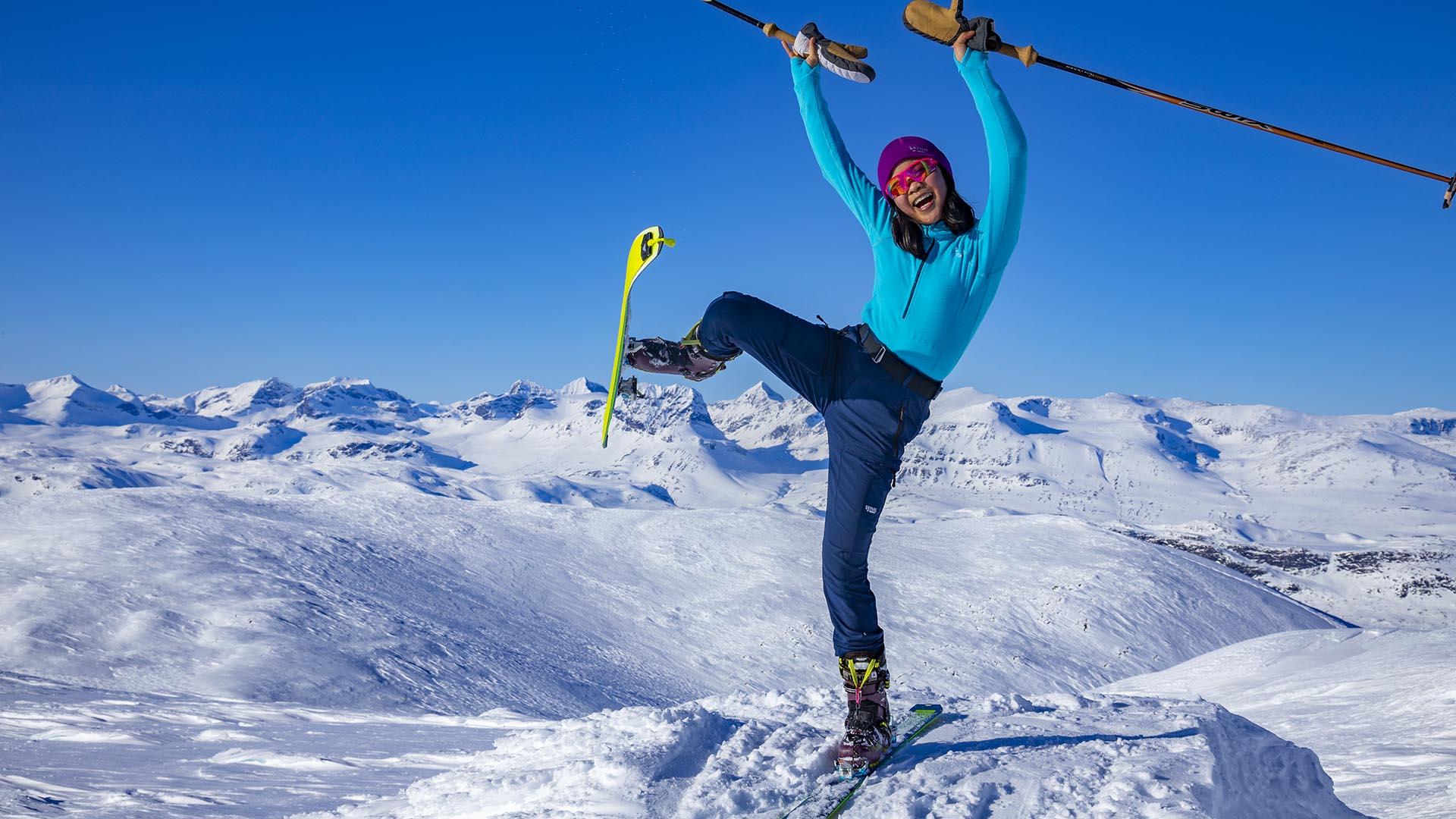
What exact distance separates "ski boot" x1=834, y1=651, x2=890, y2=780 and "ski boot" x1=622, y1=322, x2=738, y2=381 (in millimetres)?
1932

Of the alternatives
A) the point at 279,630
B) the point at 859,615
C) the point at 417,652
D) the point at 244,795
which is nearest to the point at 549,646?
the point at 417,652

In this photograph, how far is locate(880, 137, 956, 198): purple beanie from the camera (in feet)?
14.0

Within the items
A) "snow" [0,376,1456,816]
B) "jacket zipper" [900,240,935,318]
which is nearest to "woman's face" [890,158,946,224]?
"jacket zipper" [900,240,935,318]

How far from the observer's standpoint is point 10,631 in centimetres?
1478

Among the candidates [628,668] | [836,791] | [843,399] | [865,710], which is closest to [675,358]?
[843,399]

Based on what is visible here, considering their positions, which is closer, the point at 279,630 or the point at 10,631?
the point at 10,631

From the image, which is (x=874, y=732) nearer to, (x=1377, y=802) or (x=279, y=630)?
(x=1377, y=802)

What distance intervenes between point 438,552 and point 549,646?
6762 mm

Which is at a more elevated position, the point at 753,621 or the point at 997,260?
the point at 997,260

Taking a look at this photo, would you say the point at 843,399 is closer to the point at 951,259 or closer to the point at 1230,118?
the point at 951,259

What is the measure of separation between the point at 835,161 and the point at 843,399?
4.57 feet

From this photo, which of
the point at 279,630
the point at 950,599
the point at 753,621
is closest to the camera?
the point at 279,630

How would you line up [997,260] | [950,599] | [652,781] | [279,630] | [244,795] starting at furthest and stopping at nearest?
1. [950,599]
2. [279,630]
3. [244,795]
4. [997,260]
5. [652,781]

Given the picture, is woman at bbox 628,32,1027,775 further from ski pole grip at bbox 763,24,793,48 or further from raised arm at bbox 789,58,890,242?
ski pole grip at bbox 763,24,793,48
